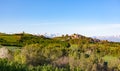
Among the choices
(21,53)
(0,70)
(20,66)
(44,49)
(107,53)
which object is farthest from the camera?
(107,53)

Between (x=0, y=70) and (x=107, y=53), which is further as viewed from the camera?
(x=107, y=53)

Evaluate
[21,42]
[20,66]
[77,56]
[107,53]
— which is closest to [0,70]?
[20,66]

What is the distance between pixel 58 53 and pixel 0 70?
15.6 metres

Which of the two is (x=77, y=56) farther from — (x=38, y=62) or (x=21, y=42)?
(x=21, y=42)

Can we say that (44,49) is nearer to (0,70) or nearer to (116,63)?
(116,63)

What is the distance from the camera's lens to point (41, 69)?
19703mm

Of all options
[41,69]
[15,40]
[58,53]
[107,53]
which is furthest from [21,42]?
[41,69]

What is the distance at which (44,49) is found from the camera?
3231 centimetres

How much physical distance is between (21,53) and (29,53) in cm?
66

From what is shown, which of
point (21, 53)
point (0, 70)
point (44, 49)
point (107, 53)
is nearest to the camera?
point (0, 70)

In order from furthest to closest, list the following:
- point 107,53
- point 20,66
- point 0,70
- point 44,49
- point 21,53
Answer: point 107,53
point 44,49
point 21,53
point 20,66
point 0,70

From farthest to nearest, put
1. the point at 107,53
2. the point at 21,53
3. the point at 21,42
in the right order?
the point at 21,42
the point at 107,53
the point at 21,53

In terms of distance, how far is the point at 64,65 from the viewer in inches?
1179

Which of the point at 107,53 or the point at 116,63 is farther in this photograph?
the point at 107,53
